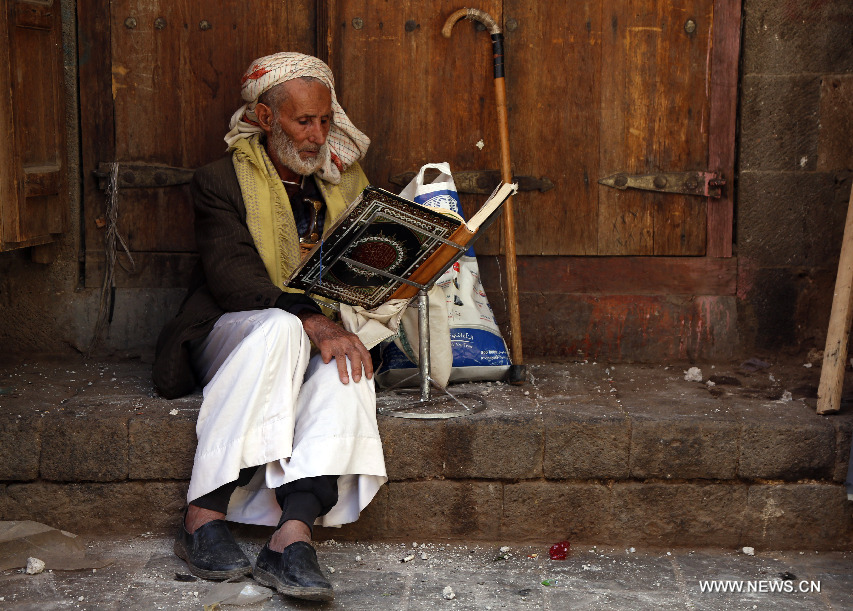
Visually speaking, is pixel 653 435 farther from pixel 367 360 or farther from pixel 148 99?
pixel 148 99

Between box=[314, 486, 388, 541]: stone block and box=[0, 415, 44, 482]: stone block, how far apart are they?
104cm

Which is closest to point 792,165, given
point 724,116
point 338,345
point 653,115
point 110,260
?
point 724,116

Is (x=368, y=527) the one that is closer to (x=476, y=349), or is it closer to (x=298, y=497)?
(x=298, y=497)

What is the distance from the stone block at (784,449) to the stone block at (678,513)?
0.10 m

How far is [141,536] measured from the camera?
3.51 metres

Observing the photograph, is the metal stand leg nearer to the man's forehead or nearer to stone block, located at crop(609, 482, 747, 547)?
stone block, located at crop(609, 482, 747, 547)

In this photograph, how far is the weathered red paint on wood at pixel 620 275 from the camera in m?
4.44

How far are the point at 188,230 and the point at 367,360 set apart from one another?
4.95 ft

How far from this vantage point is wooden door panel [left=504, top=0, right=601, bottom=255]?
4.34 meters

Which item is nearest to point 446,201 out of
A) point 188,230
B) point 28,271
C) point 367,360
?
point 367,360

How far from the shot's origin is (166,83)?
4395 millimetres

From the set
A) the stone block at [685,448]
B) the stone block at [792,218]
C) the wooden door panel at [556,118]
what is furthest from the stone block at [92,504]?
the stone block at [792,218]

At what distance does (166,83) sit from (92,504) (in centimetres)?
192

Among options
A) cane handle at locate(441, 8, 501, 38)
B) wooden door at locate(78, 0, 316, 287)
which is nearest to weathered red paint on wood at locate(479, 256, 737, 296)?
cane handle at locate(441, 8, 501, 38)
